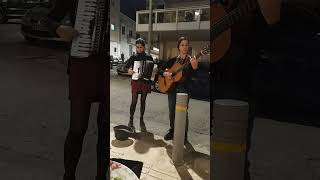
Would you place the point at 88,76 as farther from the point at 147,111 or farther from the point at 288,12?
the point at 288,12

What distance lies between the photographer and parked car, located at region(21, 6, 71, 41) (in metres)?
1.62

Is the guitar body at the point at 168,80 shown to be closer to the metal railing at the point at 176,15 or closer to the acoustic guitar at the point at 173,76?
the acoustic guitar at the point at 173,76

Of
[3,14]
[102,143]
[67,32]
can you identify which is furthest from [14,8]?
[102,143]

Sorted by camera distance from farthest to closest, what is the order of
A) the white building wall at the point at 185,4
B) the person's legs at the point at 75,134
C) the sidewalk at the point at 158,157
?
the person's legs at the point at 75,134, the sidewalk at the point at 158,157, the white building wall at the point at 185,4

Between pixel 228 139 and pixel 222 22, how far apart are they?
72 centimetres

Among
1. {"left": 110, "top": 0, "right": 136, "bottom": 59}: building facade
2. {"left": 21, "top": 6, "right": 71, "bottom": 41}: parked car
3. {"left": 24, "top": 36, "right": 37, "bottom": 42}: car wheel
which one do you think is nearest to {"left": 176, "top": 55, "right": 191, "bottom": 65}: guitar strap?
{"left": 110, "top": 0, "right": 136, "bottom": 59}: building facade

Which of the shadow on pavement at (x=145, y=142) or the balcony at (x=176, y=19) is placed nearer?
the balcony at (x=176, y=19)

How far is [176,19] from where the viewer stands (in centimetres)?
151

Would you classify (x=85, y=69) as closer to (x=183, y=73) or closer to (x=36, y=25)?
(x=36, y=25)

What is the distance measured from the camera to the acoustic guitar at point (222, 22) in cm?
146

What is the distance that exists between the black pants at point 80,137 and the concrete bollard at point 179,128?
0.50 meters

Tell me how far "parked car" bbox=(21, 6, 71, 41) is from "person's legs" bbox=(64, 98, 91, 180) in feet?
1.55

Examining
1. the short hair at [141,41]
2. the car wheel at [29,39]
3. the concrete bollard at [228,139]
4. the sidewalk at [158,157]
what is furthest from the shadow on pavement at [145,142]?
the car wheel at [29,39]

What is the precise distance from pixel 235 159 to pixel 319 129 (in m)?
0.60
